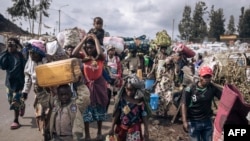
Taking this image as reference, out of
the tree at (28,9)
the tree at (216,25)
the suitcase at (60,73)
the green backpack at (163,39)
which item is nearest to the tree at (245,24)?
the tree at (216,25)

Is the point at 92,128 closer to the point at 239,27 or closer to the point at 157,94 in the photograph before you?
the point at 157,94

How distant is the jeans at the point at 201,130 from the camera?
4551 mm

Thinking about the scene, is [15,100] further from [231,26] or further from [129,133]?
[231,26]

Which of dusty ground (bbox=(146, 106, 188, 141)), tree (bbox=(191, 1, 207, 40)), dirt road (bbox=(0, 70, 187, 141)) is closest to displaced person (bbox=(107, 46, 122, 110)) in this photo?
dirt road (bbox=(0, 70, 187, 141))

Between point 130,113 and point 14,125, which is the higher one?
point 130,113

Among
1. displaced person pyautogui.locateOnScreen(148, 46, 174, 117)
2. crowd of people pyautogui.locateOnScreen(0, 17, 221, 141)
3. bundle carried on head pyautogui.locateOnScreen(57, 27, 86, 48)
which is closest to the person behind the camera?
crowd of people pyautogui.locateOnScreen(0, 17, 221, 141)

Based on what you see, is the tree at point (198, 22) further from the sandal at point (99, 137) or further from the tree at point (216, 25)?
the sandal at point (99, 137)

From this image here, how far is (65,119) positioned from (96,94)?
151 cm

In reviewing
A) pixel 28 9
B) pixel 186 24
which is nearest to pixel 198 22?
pixel 186 24

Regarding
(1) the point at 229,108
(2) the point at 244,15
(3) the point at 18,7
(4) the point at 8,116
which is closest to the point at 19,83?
(4) the point at 8,116

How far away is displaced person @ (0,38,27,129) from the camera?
6363 mm

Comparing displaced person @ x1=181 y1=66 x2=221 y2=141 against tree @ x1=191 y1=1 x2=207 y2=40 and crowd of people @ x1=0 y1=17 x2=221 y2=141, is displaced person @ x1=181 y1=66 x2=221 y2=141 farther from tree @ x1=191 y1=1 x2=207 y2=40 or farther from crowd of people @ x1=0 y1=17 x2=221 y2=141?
tree @ x1=191 y1=1 x2=207 y2=40

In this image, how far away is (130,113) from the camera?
4367mm

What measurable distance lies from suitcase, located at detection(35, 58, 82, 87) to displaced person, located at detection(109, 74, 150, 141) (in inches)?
29.4
